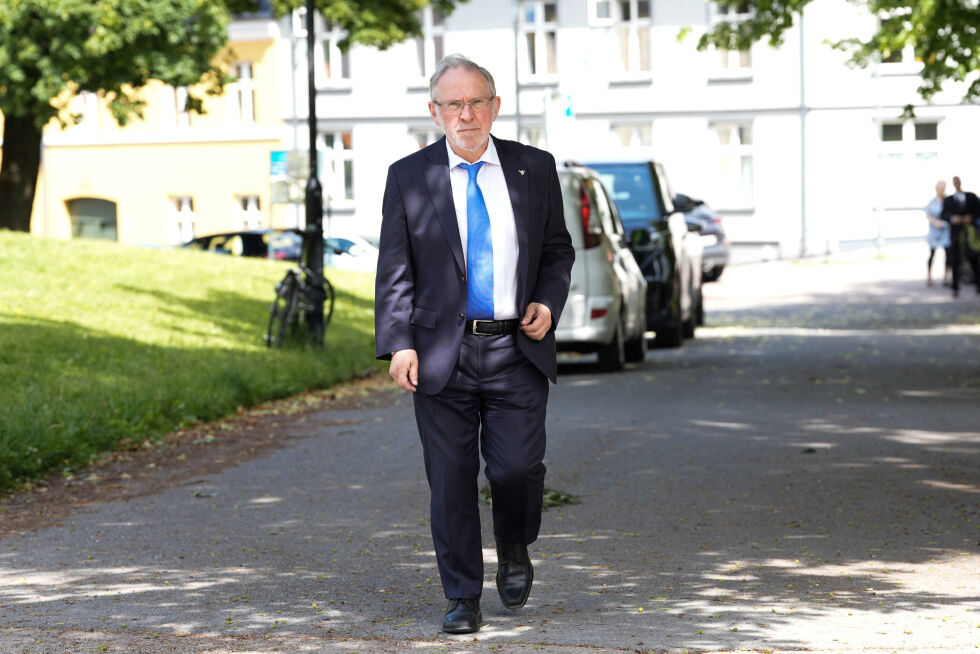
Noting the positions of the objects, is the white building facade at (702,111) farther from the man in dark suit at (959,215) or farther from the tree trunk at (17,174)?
the tree trunk at (17,174)

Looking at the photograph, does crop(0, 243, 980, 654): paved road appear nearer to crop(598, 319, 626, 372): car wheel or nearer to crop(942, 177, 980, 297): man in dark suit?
crop(598, 319, 626, 372): car wheel

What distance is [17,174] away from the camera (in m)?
31.0

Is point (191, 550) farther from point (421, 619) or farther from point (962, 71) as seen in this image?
point (962, 71)

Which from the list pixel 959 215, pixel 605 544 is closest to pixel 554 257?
pixel 605 544

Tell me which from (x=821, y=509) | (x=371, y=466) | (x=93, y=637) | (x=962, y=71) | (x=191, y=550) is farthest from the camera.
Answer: (x=962, y=71)

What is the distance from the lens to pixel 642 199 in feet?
62.5

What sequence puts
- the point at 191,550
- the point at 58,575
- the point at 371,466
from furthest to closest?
the point at 371,466 < the point at 191,550 < the point at 58,575

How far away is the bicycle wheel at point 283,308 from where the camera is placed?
16.6 metres

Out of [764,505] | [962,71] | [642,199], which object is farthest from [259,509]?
[642,199]

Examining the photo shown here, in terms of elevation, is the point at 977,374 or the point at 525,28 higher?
the point at 525,28

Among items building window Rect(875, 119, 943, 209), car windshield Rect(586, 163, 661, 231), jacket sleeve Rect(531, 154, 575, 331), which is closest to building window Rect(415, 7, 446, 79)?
building window Rect(875, 119, 943, 209)

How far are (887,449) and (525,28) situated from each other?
40678 millimetres

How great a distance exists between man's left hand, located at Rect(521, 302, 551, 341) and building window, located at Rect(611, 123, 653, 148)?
43.8 m

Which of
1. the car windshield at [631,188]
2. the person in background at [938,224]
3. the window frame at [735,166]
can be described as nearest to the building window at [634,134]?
the window frame at [735,166]
